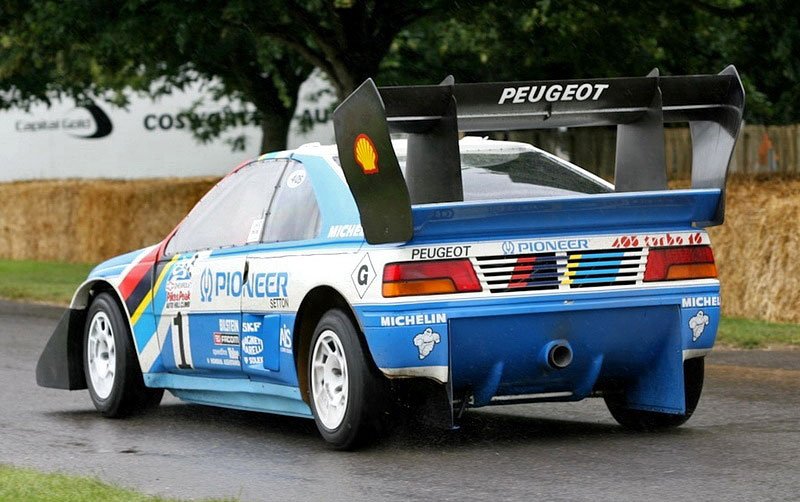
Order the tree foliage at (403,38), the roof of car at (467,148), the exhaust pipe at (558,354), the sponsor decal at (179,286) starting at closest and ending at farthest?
the exhaust pipe at (558,354), the roof of car at (467,148), the sponsor decal at (179,286), the tree foliage at (403,38)

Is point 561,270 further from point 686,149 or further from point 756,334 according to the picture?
point 686,149

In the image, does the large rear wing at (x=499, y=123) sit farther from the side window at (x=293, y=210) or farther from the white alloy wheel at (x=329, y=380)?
the side window at (x=293, y=210)

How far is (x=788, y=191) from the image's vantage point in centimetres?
1692

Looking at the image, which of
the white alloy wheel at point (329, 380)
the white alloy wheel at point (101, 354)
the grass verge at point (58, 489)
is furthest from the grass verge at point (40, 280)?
the grass verge at point (58, 489)

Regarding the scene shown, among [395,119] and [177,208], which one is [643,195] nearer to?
[395,119]

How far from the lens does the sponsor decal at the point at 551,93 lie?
318 inches

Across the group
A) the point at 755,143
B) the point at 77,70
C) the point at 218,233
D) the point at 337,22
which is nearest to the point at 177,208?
the point at 77,70

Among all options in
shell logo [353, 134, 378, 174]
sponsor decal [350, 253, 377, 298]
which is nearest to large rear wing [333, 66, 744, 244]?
shell logo [353, 134, 378, 174]

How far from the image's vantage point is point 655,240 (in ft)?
26.8

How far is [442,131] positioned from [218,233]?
207 cm

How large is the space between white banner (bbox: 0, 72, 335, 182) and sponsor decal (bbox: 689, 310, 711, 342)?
33162 millimetres

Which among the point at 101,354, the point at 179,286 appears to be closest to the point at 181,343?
the point at 179,286

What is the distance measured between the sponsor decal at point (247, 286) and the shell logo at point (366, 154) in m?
1.03

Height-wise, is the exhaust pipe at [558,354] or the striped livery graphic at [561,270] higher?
the striped livery graphic at [561,270]
